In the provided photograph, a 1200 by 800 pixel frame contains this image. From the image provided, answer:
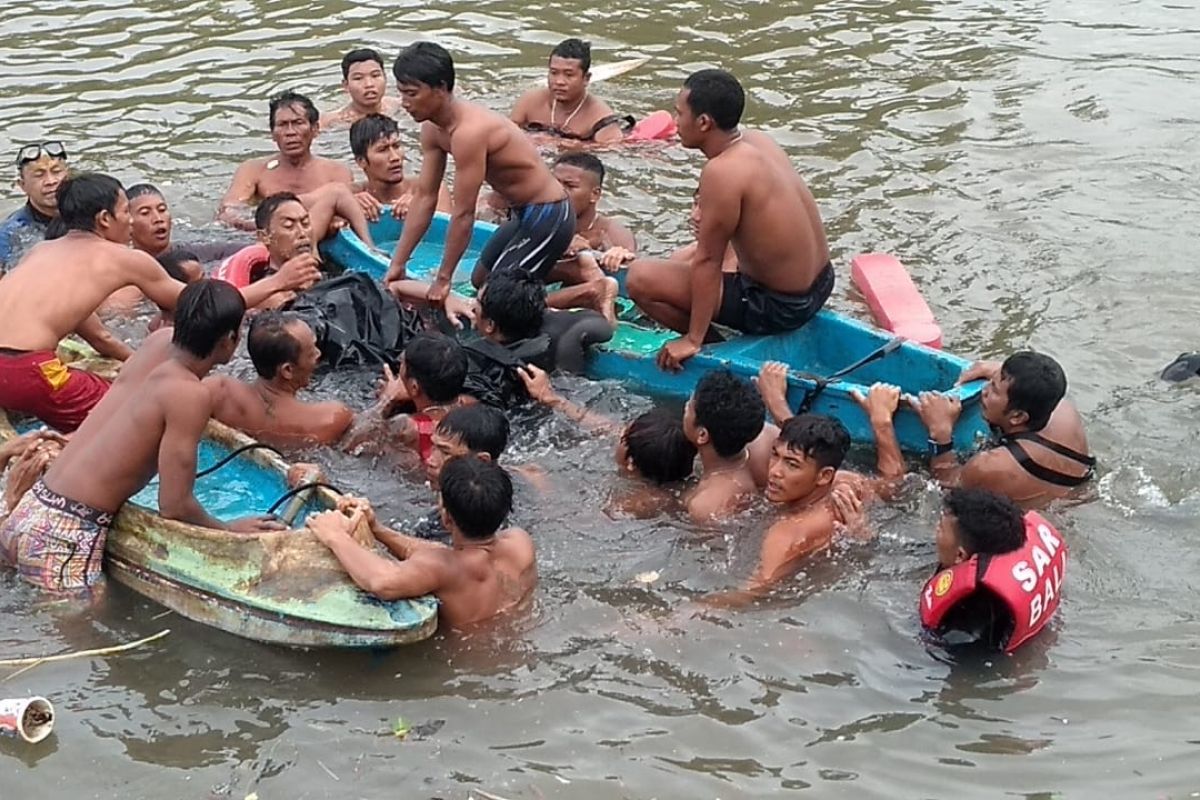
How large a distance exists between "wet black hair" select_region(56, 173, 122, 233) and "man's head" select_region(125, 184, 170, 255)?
4.69 ft

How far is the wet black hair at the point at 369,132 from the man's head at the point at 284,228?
125 cm

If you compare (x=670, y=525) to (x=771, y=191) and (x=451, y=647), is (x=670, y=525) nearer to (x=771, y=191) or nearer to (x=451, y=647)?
(x=451, y=647)

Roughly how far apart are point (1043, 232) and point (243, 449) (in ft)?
19.4

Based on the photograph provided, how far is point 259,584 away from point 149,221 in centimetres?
361

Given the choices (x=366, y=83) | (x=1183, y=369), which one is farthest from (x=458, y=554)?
(x=366, y=83)

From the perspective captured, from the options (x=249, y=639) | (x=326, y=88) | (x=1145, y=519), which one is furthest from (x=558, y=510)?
(x=326, y=88)

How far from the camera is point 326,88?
12.2 m

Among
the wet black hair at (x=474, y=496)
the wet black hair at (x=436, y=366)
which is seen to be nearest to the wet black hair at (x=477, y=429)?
the wet black hair at (x=436, y=366)

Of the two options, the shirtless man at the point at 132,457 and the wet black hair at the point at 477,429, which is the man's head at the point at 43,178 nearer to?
the shirtless man at the point at 132,457

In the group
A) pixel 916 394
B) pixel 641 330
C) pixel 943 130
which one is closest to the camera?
pixel 916 394

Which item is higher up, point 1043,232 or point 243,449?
point 243,449

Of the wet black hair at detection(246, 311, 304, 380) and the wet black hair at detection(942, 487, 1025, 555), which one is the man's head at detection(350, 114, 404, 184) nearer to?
the wet black hair at detection(246, 311, 304, 380)

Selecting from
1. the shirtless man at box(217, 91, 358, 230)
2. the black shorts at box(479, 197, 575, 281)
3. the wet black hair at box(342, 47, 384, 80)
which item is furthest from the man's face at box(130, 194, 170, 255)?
the wet black hair at box(342, 47, 384, 80)

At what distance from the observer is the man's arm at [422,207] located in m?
8.05
